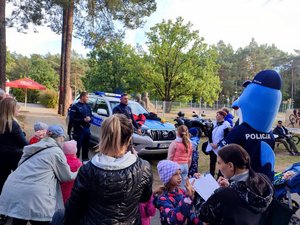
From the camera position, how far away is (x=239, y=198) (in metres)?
2.20

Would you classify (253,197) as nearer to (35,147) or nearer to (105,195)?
(105,195)

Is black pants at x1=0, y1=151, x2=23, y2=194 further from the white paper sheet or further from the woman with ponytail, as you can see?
the woman with ponytail

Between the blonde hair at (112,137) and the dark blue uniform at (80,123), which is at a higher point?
the blonde hair at (112,137)

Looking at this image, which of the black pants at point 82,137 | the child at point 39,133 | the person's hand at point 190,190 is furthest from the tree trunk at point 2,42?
the person's hand at point 190,190

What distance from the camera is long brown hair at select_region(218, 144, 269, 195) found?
2242 mm

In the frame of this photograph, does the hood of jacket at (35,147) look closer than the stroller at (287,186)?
Yes

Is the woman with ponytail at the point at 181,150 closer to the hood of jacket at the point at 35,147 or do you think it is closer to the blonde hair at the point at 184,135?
the blonde hair at the point at 184,135

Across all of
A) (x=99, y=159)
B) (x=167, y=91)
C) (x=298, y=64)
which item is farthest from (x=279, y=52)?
(x=99, y=159)

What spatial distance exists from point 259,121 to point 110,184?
6.15ft

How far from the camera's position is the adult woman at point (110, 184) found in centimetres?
214

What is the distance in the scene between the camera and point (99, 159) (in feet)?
7.26

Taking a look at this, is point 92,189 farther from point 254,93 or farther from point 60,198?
point 254,93

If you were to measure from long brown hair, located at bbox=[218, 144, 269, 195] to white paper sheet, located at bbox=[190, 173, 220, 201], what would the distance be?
Answer: 54 cm

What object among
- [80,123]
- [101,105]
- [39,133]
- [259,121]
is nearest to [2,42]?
[101,105]
